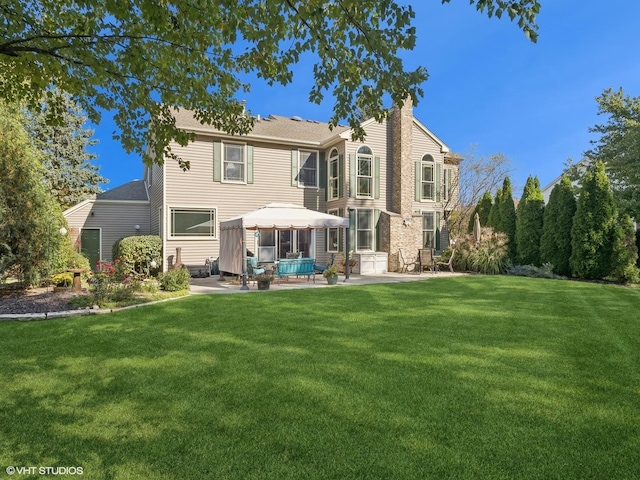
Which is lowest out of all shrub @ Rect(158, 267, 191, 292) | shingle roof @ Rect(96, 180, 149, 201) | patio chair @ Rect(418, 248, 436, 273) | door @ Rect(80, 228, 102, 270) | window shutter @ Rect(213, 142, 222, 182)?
shrub @ Rect(158, 267, 191, 292)

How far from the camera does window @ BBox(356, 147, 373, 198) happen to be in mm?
17156

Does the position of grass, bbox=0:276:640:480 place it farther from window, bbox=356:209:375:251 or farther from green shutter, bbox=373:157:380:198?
green shutter, bbox=373:157:380:198

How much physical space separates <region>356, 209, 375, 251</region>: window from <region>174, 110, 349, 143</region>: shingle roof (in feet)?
13.0

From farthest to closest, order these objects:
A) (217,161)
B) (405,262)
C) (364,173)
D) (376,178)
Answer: (376,178) < (364,173) < (405,262) < (217,161)

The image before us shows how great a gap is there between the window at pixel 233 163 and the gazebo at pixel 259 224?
3566 millimetres

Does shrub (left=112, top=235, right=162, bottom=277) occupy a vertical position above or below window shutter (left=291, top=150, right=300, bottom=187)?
below

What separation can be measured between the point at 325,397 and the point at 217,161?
14159 mm

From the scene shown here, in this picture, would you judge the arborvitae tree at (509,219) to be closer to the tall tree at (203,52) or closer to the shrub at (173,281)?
the shrub at (173,281)

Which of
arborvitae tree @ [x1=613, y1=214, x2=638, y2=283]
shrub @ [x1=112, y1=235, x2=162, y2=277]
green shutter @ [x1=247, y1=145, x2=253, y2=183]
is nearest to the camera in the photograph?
arborvitae tree @ [x1=613, y1=214, x2=638, y2=283]

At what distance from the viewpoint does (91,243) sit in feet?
58.1

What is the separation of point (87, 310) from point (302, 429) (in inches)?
263

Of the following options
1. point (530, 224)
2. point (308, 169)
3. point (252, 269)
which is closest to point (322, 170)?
point (308, 169)

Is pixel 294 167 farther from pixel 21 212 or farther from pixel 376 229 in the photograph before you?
pixel 21 212

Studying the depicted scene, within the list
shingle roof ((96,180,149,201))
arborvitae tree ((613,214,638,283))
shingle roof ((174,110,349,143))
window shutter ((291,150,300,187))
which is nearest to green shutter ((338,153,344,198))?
shingle roof ((174,110,349,143))
